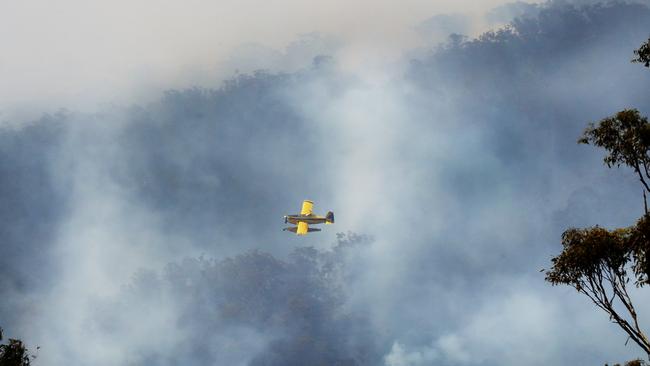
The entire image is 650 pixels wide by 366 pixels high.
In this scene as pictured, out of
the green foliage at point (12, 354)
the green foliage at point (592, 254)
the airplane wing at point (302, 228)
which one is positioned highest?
the airplane wing at point (302, 228)

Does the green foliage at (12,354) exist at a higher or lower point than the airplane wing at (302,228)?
lower

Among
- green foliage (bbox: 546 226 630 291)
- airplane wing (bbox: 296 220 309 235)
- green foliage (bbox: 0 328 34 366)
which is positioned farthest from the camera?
airplane wing (bbox: 296 220 309 235)

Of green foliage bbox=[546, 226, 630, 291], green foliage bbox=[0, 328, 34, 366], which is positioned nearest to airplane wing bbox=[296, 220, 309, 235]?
green foliage bbox=[0, 328, 34, 366]

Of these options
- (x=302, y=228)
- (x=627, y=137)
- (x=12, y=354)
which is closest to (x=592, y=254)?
(x=627, y=137)

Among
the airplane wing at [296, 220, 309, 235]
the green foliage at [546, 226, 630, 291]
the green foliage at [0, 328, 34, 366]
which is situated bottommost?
the green foliage at [0, 328, 34, 366]

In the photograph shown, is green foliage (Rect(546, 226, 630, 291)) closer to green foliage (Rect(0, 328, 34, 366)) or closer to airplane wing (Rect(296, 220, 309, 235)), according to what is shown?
green foliage (Rect(0, 328, 34, 366))


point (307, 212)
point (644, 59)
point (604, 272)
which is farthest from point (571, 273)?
point (307, 212)

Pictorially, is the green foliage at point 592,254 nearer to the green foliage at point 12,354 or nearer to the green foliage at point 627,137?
the green foliage at point 627,137

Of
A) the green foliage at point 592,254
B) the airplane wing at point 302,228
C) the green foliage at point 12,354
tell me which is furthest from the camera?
the airplane wing at point 302,228

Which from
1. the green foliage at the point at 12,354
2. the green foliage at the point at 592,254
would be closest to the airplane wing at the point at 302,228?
the green foliage at the point at 12,354

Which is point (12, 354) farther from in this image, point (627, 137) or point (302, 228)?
point (302, 228)

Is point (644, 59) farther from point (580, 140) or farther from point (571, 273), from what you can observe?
point (571, 273)

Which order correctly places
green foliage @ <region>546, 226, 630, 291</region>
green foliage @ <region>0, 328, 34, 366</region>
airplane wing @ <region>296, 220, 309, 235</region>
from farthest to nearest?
airplane wing @ <region>296, 220, 309, 235</region>, green foliage @ <region>0, 328, 34, 366</region>, green foliage @ <region>546, 226, 630, 291</region>
